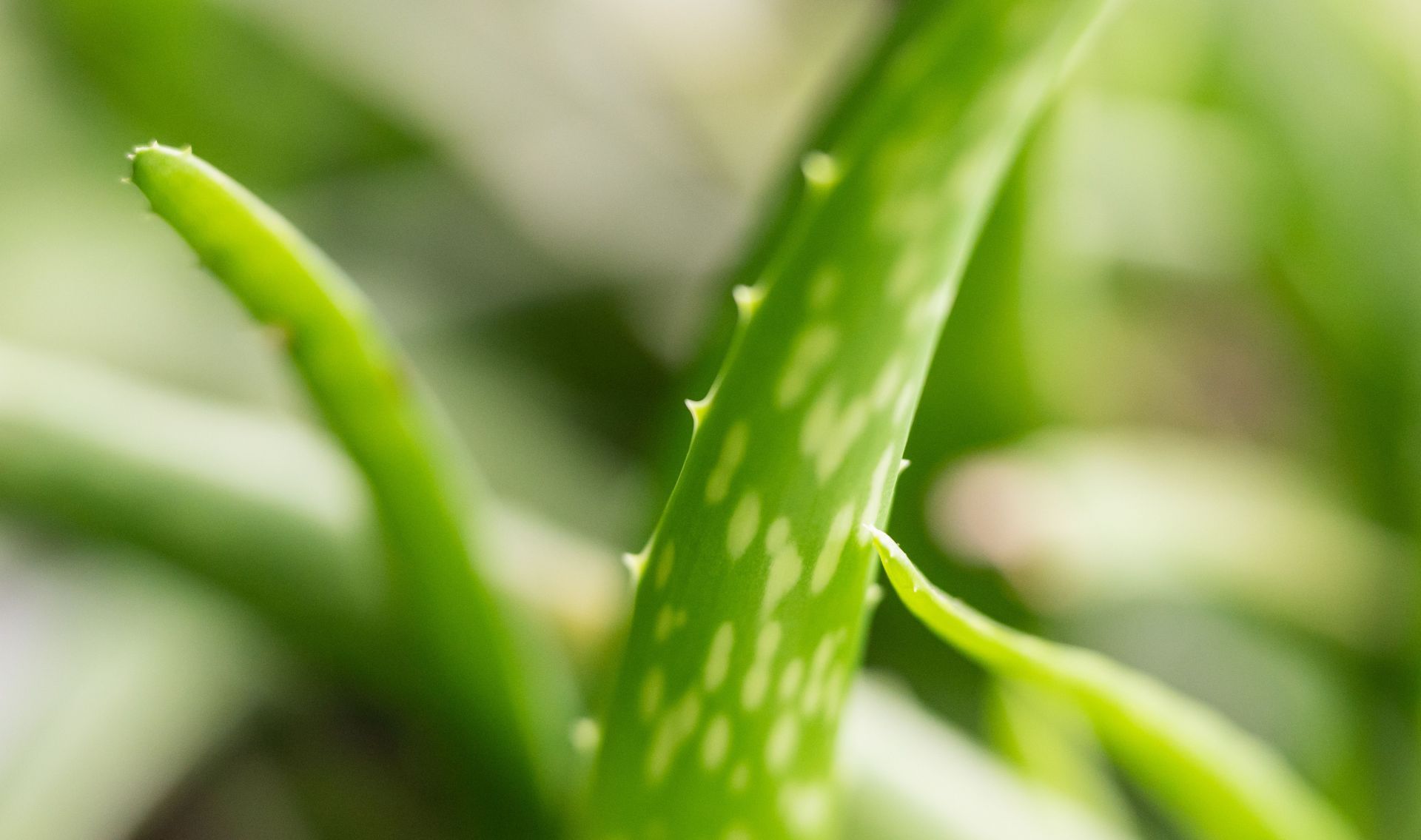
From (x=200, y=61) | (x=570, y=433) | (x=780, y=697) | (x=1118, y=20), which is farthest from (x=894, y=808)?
(x=200, y=61)

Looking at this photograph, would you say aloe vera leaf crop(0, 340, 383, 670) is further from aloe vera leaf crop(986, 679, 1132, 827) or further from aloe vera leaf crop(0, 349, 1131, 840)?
aloe vera leaf crop(986, 679, 1132, 827)

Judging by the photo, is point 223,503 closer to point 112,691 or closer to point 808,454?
point 112,691

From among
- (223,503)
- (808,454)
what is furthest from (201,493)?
(808,454)

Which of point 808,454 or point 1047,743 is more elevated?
point 808,454

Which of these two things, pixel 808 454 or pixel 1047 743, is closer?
pixel 808 454

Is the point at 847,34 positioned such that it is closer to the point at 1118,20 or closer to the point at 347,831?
the point at 1118,20

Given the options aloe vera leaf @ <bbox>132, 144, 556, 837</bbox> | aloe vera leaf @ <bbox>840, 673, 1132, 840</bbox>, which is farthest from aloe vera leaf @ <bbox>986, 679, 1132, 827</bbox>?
aloe vera leaf @ <bbox>132, 144, 556, 837</bbox>
